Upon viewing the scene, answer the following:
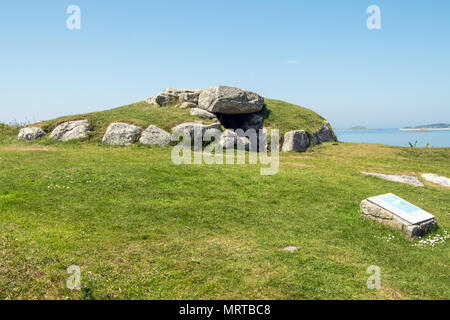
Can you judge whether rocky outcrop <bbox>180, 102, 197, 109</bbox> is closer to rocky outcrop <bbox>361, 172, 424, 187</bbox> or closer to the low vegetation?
the low vegetation

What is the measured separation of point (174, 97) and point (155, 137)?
11.4m

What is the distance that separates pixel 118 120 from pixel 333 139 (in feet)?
86.6

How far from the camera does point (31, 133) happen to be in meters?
27.2

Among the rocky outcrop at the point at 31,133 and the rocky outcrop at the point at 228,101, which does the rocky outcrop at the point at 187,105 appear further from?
the rocky outcrop at the point at 31,133

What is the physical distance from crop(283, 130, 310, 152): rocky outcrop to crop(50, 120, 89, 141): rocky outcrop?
64.8 ft

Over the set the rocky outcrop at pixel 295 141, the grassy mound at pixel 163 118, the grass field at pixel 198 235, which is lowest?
the grass field at pixel 198 235

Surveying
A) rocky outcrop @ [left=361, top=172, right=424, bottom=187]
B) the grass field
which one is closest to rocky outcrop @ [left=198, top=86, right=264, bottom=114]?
the grass field

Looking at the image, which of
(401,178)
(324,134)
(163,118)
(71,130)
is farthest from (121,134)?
(324,134)

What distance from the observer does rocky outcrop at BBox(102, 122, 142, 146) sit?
85.2 ft

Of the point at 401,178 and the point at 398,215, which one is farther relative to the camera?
the point at 401,178

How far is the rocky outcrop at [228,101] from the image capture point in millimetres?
33250

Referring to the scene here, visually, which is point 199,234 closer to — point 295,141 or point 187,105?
point 295,141

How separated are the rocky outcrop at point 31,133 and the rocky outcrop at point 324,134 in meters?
28.5

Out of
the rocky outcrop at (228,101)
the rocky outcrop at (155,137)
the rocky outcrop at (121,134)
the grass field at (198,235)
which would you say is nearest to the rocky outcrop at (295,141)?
the rocky outcrop at (228,101)
